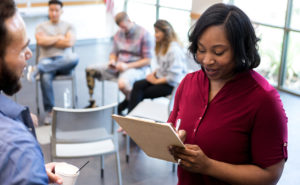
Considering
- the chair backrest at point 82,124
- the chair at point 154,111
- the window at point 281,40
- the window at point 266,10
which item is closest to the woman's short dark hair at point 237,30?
the chair backrest at point 82,124

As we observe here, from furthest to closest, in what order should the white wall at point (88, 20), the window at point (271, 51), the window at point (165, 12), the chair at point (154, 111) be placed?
the white wall at point (88, 20) → the window at point (165, 12) → the window at point (271, 51) → the chair at point (154, 111)

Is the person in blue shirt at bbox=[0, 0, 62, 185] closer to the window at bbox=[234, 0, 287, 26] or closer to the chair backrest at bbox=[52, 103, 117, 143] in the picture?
the chair backrest at bbox=[52, 103, 117, 143]

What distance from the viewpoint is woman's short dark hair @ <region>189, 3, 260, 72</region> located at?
1.48 meters

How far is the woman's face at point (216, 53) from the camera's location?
4.93ft

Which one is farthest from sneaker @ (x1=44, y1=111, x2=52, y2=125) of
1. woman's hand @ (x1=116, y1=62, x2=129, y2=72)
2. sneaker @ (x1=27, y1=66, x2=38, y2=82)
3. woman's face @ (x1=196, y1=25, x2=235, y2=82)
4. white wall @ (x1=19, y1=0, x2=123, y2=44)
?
white wall @ (x1=19, y1=0, x2=123, y2=44)

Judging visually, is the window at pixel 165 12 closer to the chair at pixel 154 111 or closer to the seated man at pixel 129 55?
the seated man at pixel 129 55

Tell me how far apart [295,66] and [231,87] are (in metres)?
4.85

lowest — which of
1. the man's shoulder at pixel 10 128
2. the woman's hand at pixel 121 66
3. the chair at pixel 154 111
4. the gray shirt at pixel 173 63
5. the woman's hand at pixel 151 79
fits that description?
the chair at pixel 154 111

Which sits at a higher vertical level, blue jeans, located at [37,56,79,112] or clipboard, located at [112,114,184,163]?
clipboard, located at [112,114,184,163]

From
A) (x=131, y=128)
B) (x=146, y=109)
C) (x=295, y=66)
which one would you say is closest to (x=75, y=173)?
(x=131, y=128)

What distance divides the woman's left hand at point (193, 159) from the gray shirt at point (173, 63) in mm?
2866

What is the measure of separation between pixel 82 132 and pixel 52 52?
2442 mm

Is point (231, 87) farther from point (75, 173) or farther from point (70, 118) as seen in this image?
point (70, 118)

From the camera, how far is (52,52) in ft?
17.3
